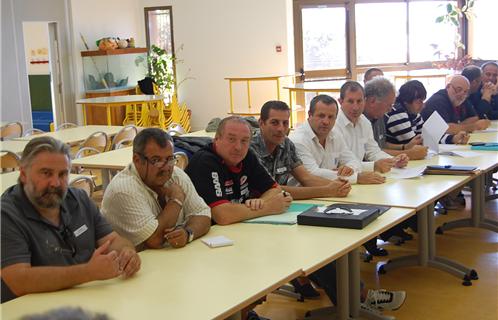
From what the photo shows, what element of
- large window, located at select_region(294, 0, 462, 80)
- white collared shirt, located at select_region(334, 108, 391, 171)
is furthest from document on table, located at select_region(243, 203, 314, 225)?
large window, located at select_region(294, 0, 462, 80)

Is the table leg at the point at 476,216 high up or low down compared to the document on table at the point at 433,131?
down

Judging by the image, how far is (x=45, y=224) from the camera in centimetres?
241

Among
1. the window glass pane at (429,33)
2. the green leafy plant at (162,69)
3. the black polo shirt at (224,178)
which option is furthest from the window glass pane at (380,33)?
the black polo shirt at (224,178)

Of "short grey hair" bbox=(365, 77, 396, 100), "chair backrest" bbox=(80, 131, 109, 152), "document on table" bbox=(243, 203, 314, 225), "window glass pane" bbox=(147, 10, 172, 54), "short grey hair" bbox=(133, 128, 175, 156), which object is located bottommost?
"document on table" bbox=(243, 203, 314, 225)

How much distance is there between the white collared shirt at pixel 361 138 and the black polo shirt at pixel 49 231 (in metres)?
2.44

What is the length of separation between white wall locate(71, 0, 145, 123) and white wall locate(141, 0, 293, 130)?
420mm

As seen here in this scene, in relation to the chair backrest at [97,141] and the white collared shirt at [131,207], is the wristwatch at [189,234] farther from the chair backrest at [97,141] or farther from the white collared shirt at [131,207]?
the chair backrest at [97,141]

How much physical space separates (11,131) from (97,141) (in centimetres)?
163

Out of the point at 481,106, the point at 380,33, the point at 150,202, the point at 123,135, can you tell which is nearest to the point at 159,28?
the point at 380,33

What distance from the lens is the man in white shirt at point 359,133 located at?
4492mm

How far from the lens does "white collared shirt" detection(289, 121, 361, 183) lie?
418 centimetres

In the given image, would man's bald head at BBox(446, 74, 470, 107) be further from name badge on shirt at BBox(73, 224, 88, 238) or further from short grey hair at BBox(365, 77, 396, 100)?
name badge on shirt at BBox(73, 224, 88, 238)

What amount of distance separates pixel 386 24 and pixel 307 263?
11655mm

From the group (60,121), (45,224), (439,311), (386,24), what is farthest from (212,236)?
(386,24)
